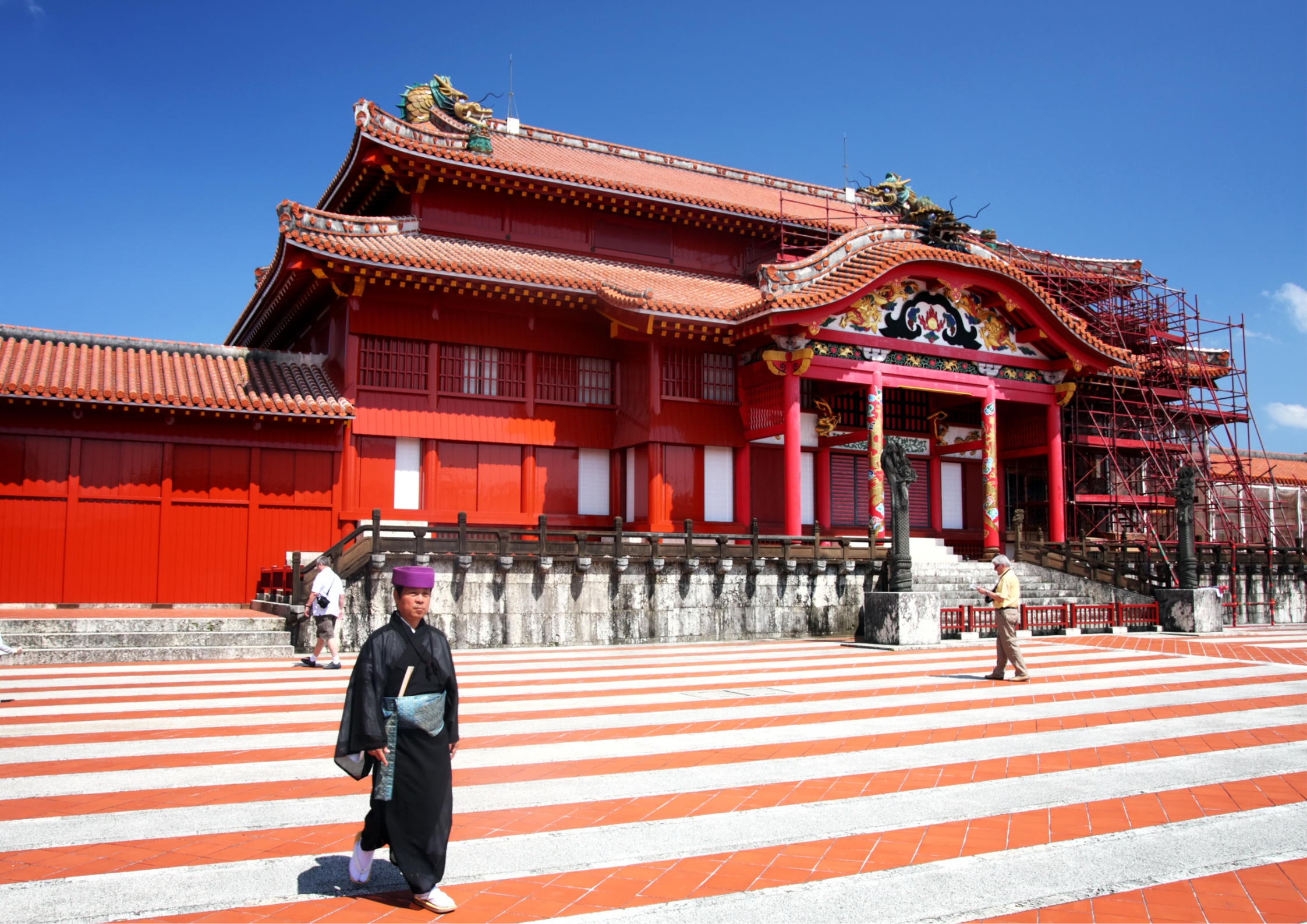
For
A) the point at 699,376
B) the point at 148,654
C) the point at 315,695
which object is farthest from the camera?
the point at 699,376

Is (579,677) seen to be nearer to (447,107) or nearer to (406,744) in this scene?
(406,744)

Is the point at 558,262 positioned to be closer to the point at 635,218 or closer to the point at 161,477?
the point at 635,218

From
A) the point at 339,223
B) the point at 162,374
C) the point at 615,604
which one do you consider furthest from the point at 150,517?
the point at 615,604

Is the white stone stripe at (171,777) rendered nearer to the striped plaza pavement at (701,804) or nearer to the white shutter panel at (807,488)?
the striped plaza pavement at (701,804)

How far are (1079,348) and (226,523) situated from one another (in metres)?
19.8

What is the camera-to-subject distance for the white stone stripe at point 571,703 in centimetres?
864

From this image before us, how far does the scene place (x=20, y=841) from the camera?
5.27 metres

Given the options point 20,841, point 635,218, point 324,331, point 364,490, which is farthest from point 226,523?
point 20,841

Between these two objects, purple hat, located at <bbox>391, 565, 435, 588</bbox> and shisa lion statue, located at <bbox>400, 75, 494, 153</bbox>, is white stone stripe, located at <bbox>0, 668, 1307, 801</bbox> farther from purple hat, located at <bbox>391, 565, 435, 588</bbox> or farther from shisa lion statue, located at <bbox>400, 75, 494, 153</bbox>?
shisa lion statue, located at <bbox>400, 75, 494, 153</bbox>

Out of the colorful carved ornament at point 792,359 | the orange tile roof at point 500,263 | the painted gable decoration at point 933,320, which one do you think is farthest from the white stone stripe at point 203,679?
the painted gable decoration at point 933,320

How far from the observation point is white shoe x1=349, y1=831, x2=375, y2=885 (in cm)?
462

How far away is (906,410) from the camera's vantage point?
84.5ft

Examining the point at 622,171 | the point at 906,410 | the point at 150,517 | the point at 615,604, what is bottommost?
the point at 615,604

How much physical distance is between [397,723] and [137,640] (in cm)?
1159
